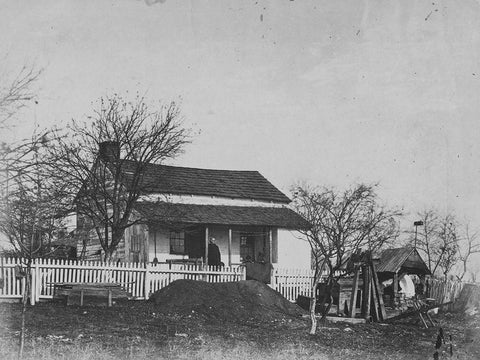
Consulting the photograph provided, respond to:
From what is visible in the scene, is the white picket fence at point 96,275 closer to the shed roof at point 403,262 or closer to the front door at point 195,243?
the shed roof at point 403,262

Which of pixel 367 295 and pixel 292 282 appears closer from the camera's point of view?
pixel 367 295

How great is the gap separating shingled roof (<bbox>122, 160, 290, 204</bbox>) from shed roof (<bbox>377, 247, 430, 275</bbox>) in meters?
10.4

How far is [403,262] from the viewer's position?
82.7 ft

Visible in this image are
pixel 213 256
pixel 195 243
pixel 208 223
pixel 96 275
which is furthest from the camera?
pixel 195 243

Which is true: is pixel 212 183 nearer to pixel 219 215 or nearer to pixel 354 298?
pixel 219 215

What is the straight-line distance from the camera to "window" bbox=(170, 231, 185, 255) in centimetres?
3198

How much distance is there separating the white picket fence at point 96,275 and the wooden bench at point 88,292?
31.9 inches

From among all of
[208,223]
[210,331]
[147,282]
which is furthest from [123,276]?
[208,223]

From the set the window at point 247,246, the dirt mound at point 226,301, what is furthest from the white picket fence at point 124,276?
the window at point 247,246

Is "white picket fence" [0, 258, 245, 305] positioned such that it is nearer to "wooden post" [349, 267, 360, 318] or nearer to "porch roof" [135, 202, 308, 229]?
"porch roof" [135, 202, 308, 229]

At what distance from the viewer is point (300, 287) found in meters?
25.5

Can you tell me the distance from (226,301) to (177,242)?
527 inches

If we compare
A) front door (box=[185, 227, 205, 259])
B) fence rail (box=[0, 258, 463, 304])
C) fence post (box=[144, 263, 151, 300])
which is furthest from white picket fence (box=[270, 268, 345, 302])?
front door (box=[185, 227, 205, 259])

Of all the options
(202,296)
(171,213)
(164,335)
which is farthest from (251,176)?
Result: (164,335)
